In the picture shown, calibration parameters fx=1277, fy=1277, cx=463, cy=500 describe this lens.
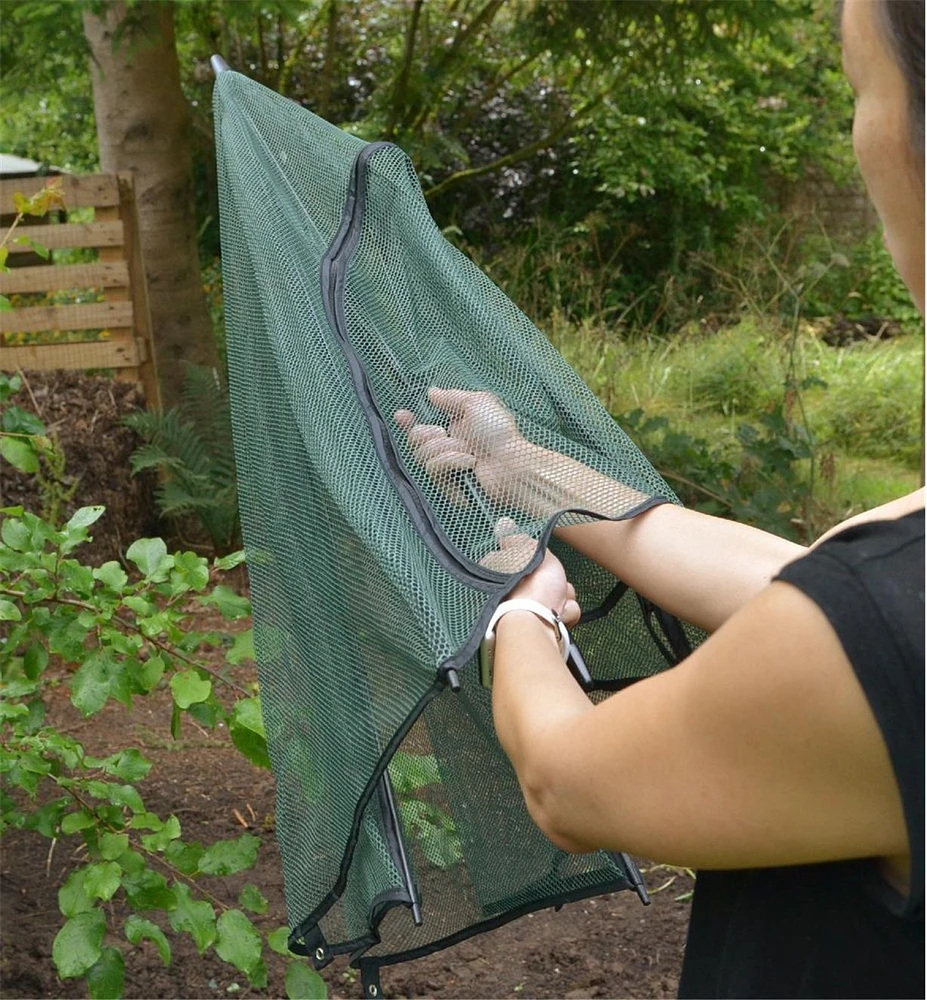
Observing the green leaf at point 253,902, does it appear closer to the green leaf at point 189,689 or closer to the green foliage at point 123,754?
the green foliage at point 123,754

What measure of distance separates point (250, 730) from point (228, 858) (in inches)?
9.0

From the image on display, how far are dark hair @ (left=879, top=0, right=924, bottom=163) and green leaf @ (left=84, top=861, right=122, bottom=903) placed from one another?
1509mm

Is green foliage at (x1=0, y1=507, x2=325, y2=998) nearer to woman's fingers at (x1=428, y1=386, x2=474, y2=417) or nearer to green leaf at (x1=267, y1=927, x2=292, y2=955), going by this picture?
green leaf at (x1=267, y1=927, x2=292, y2=955)

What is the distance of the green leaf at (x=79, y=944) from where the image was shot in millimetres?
1869

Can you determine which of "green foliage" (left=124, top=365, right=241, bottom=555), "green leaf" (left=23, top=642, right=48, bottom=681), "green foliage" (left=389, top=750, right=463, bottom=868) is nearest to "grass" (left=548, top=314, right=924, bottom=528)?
"green foliage" (left=124, top=365, right=241, bottom=555)

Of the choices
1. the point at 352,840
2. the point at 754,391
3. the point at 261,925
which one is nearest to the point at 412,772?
the point at 352,840

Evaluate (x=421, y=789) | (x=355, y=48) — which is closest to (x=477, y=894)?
(x=421, y=789)

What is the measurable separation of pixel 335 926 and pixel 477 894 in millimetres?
203

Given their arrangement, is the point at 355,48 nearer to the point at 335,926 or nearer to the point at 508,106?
the point at 508,106

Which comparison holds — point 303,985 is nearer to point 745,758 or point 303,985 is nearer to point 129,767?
point 129,767

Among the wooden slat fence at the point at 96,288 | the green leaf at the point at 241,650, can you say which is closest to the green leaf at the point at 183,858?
the green leaf at the point at 241,650

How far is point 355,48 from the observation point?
36.2 ft

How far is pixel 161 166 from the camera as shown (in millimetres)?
5793

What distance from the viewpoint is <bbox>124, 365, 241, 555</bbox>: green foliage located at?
209 inches
